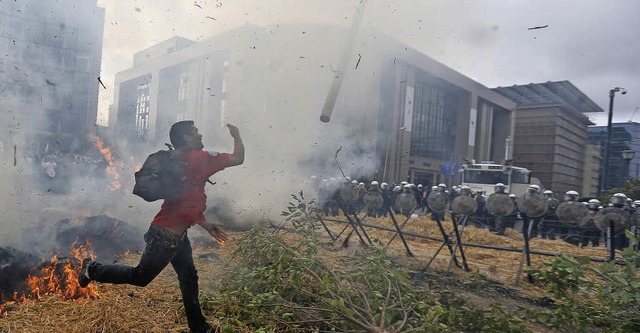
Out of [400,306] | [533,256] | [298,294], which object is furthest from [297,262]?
[533,256]

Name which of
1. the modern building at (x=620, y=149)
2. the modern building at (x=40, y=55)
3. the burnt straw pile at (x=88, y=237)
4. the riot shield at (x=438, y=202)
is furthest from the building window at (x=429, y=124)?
the burnt straw pile at (x=88, y=237)

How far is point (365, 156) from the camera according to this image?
1584 centimetres

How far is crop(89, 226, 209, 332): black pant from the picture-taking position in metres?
2.59

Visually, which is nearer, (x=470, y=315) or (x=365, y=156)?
(x=470, y=315)

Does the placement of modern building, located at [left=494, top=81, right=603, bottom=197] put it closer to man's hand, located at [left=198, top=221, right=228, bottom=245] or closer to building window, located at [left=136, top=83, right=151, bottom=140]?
building window, located at [left=136, top=83, right=151, bottom=140]

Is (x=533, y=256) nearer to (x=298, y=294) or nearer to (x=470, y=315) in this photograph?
(x=470, y=315)

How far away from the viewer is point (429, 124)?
29.8 metres

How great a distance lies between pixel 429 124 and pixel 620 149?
13934 millimetres

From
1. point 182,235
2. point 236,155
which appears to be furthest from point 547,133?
point 182,235

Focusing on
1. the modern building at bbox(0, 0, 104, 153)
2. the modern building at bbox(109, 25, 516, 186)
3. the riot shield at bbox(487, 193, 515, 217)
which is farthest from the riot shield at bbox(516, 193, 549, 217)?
the modern building at bbox(0, 0, 104, 153)

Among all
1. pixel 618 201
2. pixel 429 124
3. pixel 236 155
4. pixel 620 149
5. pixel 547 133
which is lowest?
pixel 618 201

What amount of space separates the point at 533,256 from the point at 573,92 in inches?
1245

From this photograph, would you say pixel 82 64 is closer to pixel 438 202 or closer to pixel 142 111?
pixel 142 111

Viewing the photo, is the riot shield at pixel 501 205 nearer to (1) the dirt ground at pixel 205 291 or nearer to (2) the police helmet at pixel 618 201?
(1) the dirt ground at pixel 205 291
